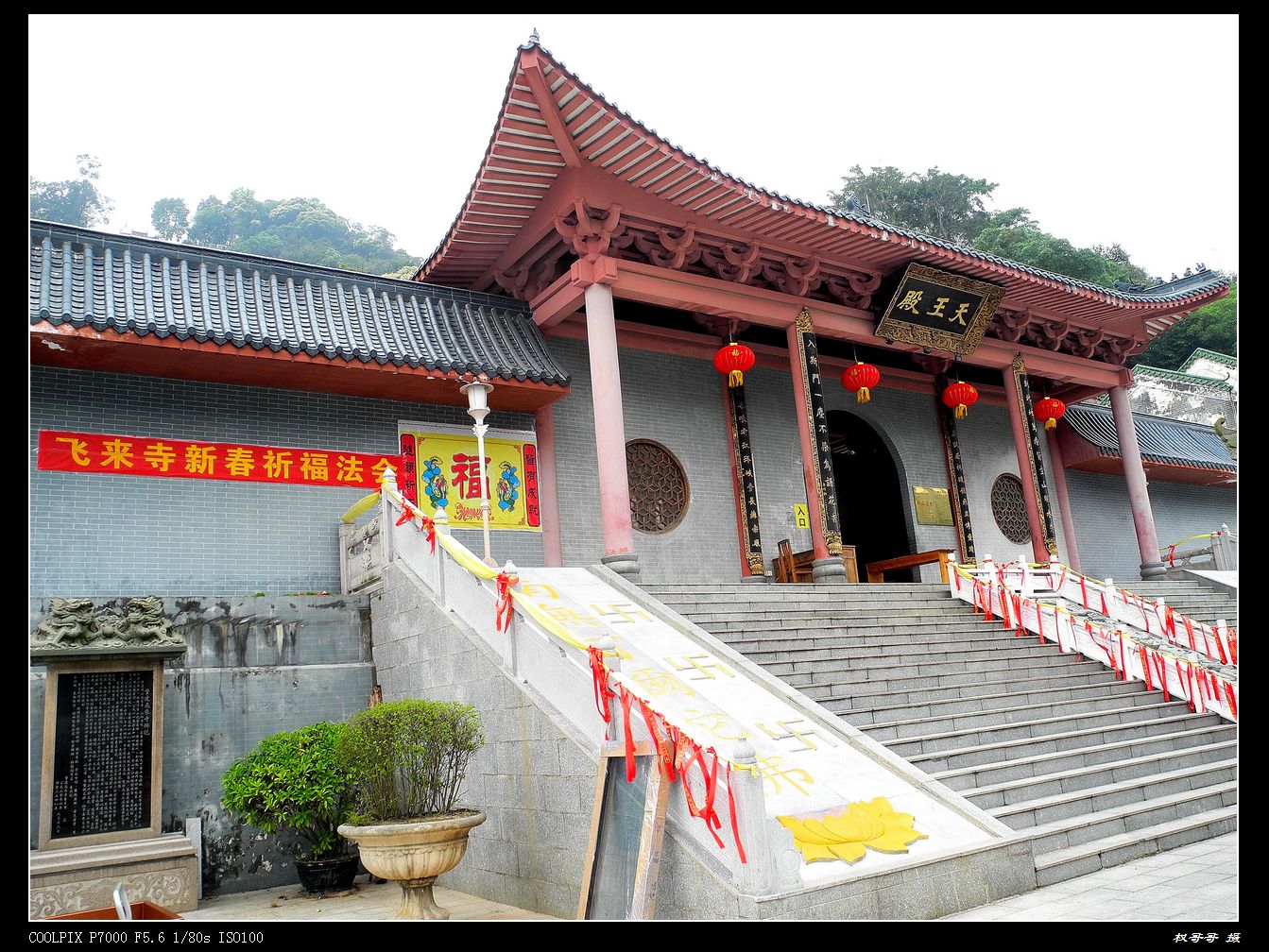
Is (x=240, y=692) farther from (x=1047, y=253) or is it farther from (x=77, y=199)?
(x=77, y=199)

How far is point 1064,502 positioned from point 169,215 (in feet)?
172

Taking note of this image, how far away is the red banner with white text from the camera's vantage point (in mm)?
8648

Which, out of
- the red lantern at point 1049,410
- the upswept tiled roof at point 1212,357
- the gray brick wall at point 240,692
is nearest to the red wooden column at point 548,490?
the gray brick wall at point 240,692

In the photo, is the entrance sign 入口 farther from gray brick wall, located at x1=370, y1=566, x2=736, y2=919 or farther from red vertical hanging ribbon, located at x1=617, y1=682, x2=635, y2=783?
red vertical hanging ribbon, located at x1=617, y1=682, x2=635, y2=783

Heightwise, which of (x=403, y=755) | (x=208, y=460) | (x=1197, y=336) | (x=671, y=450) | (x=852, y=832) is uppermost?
(x=1197, y=336)

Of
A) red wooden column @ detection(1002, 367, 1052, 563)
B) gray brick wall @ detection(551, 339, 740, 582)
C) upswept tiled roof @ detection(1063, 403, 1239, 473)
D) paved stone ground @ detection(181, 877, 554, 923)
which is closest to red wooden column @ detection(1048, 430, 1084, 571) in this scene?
upswept tiled roof @ detection(1063, 403, 1239, 473)

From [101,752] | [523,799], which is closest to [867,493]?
[523,799]

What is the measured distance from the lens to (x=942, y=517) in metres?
14.6

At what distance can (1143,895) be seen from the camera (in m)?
4.63

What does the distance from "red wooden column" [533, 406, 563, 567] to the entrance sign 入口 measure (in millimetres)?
4421

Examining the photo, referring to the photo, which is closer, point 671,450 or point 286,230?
point 671,450

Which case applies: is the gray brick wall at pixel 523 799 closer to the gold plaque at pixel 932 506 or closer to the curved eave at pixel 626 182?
the curved eave at pixel 626 182
